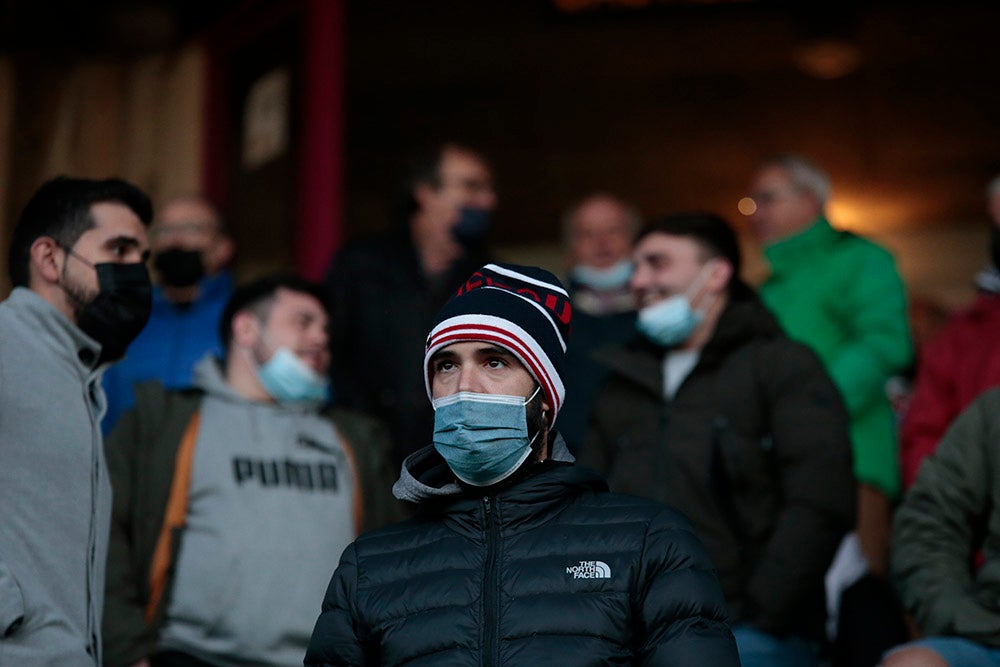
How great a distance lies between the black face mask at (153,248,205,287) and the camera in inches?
238

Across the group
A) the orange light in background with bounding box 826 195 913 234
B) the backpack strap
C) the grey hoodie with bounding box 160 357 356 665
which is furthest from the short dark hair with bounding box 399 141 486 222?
the orange light in background with bounding box 826 195 913 234

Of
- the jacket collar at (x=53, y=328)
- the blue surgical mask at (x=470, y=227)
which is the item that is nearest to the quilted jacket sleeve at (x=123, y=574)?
the jacket collar at (x=53, y=328)

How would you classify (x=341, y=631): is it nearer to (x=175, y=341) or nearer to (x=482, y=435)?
(x=482, y=435)

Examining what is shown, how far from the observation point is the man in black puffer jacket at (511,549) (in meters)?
3.05

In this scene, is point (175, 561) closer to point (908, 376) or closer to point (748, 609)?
point (748, 609)

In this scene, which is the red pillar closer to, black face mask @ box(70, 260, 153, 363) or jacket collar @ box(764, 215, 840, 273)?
jacket collar @ box(764, 215, 840, 273)

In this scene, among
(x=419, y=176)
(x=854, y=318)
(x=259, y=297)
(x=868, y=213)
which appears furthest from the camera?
(x=868, y=213)

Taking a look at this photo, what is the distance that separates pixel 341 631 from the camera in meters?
3.22

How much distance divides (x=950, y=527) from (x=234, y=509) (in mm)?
2246

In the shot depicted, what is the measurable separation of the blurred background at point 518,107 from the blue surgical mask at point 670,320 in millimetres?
2485

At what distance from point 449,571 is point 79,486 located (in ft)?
3.57

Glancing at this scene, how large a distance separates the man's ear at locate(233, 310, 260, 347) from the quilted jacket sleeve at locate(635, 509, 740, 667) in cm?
250

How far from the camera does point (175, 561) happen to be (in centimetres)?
462

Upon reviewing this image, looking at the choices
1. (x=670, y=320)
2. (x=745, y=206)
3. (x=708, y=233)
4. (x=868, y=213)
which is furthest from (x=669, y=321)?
(x=868, y=213)
